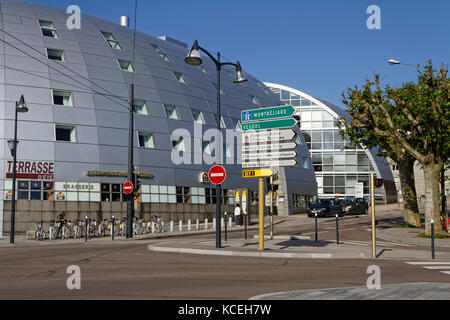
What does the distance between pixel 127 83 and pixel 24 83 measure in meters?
8.78

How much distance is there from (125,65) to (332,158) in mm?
47745

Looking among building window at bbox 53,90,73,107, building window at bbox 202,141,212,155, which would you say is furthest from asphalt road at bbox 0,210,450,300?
building window at bbox 202,141,212,155

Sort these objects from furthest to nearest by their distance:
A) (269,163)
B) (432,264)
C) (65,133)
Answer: (65,133), (269,163), (432,264)

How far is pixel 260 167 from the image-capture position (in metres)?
19.8

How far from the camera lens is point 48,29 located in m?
44.5

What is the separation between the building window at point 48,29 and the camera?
44000 mm

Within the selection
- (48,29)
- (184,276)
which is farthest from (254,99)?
(184,276)

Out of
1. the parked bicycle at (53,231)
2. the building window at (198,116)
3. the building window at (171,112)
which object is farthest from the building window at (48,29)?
the parked bicycle at (53,231)

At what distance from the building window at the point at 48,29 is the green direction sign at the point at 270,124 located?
98.8 ft

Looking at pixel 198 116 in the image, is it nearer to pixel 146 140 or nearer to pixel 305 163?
pixel 146 140

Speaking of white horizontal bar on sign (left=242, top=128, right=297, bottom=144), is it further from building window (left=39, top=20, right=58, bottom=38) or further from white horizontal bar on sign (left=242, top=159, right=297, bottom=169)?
building window (left=39, top=20, right=58, bottom=38)

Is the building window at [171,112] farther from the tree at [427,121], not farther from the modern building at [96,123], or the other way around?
the tree at [427,121]
